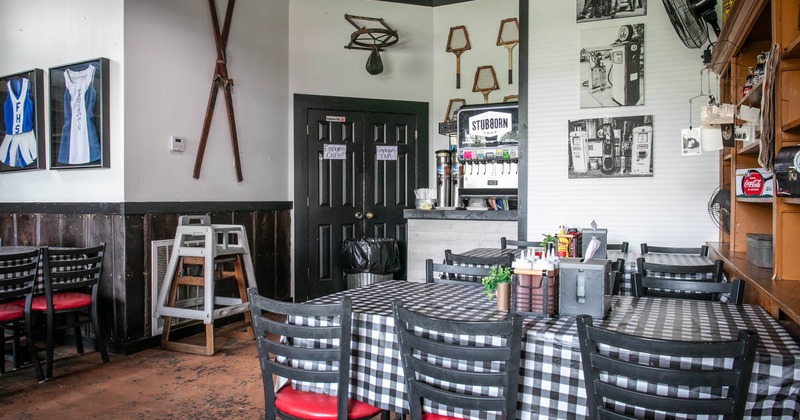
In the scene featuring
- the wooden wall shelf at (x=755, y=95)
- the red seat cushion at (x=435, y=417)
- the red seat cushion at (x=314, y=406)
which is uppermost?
the wooden wall shelf at (x=755, y=95)

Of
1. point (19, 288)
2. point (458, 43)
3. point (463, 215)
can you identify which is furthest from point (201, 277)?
point (458, 43)

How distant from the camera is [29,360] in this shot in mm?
4387

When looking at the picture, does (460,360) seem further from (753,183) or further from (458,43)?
(458,43)

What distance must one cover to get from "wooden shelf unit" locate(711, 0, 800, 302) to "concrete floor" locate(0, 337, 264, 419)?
2.89 metres

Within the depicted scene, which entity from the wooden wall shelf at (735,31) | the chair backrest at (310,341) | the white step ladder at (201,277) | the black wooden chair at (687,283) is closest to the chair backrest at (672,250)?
the black wooden chair at (687,283)

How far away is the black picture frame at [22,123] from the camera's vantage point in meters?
5.20

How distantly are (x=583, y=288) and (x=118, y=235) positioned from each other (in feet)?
12.9

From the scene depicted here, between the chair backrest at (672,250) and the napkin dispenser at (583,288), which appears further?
the chair backrest at (672,250)

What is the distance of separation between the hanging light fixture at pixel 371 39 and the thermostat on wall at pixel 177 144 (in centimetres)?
236

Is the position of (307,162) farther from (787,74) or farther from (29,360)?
(787,74)

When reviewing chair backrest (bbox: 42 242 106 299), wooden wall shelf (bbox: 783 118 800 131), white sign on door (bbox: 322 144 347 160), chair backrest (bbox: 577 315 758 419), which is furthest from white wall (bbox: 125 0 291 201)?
wooden wall shelf (bbox: 783 118 800 131)

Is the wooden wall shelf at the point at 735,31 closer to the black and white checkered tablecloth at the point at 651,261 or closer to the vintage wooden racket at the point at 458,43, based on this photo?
the black and white checkered tablecloth at the point at 651,261

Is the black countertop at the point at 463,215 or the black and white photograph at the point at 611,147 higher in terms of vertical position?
the black and white photograph at the point at 611,147

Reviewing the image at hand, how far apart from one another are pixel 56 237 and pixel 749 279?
5.36 meters
